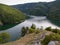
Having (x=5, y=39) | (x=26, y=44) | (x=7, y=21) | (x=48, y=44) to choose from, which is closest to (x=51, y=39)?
(x=48, y=44)

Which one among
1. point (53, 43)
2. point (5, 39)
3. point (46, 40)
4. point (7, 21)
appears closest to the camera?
point (53, 43)

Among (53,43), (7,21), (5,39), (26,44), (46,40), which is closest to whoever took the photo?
(53,43)

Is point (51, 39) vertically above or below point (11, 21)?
above

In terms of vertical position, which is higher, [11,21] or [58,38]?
[58,38]

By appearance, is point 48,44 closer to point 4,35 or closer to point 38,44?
point 38,44

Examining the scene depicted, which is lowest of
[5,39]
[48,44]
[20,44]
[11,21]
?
[11,21]

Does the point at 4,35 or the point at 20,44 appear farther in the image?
the point at 4,35

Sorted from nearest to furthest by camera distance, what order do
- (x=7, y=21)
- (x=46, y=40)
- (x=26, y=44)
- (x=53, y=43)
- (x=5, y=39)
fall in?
(x=53, y=43) → (x=46, y=40) → (x=26, y=44) → (x=5, y=39) → (x=7, y=21)

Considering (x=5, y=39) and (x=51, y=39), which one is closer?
(x=51, y=39)

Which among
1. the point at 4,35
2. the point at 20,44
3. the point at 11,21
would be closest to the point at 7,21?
the point at 11,21

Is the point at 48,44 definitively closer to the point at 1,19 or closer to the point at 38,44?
the point at 38,44
